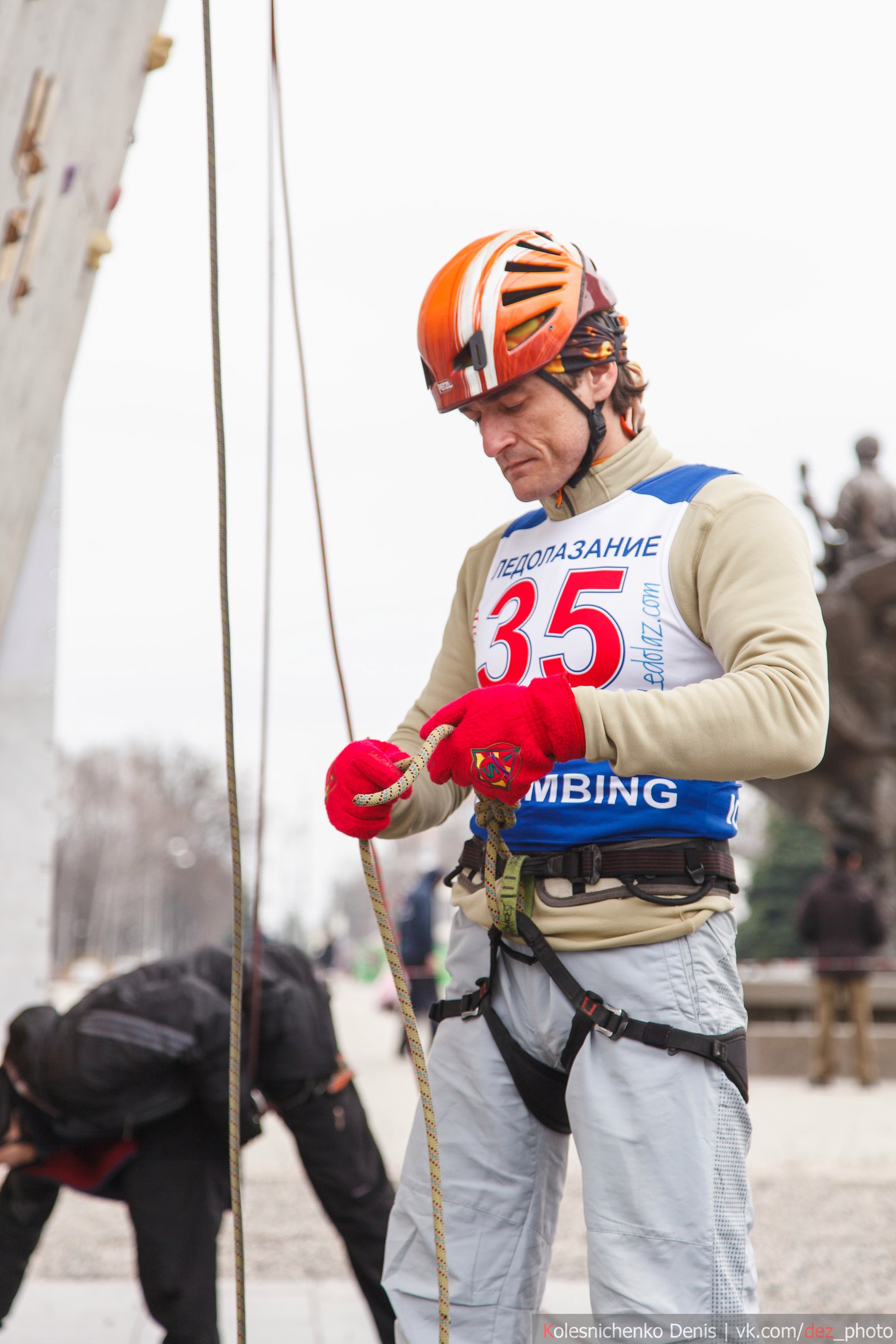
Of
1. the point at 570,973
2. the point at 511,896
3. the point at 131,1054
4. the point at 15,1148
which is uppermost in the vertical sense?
the point at 511,896

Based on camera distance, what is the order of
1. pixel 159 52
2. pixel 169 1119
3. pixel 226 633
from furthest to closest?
pixel 159 52, pixel 169 1119, pixel 226 633

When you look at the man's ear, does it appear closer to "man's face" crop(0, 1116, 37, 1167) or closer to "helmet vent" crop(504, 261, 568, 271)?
"helmet vent" crop(504, 261, 568, 271)

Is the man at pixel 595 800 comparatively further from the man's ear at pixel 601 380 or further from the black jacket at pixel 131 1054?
the black jacket at pixel 131 1054

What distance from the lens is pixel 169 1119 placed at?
10.4 ft

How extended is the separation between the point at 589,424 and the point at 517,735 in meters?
0.59

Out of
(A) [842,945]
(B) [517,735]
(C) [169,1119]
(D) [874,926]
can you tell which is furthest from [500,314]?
(D) [874,926]

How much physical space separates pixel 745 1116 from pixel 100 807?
55.5 metres

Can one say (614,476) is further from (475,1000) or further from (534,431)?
(475,1000)

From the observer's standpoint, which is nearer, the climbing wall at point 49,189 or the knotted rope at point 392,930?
the knotted rope at point 392,930

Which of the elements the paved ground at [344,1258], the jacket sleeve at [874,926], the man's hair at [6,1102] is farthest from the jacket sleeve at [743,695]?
the jacket sleeve at [874,926]

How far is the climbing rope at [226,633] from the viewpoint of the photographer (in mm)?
2061

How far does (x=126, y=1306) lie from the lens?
14.1 feet

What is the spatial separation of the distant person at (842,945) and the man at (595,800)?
25.3 feet

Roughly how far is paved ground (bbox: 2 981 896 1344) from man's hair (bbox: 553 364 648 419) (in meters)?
3.09
